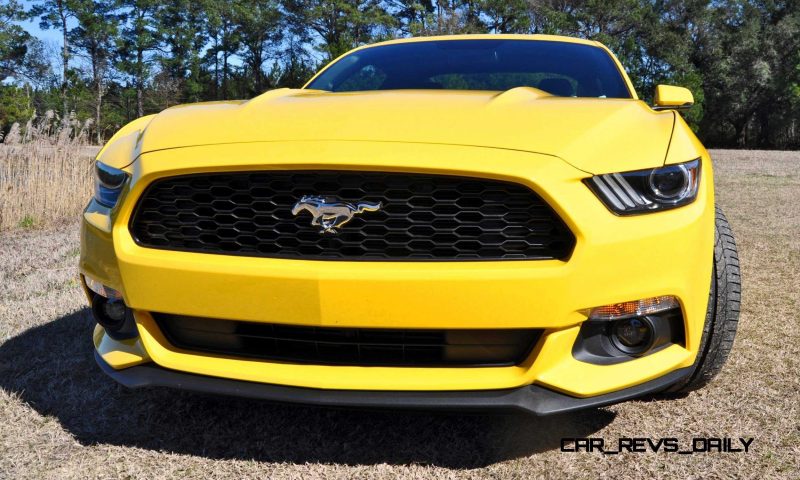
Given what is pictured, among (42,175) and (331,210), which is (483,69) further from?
(42,175)

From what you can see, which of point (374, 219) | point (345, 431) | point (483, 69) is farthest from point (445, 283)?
point (483, 69)

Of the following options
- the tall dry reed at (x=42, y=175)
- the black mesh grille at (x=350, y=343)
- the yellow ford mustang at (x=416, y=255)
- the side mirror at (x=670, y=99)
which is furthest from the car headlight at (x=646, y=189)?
the tall dry reed at (x=42, y=175)

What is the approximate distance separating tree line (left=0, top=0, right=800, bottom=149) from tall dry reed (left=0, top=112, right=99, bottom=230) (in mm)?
32534

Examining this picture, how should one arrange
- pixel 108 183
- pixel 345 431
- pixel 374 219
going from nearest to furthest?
pixel 374 219, pixel 108 183, pixel 345 431

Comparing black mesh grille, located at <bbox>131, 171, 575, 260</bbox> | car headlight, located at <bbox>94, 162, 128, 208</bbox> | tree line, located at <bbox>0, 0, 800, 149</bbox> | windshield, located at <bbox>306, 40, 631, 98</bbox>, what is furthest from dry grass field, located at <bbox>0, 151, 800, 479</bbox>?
tree line, located at <bbox>0, 0, 800, 149</bbox>

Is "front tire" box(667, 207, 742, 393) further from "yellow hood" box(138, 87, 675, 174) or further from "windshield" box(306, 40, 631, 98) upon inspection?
"windshield" box(306, 40, 631, 98)

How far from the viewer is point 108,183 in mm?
1960

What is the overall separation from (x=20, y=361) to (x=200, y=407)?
985 millimetres

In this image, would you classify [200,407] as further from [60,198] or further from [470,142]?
[60,198]

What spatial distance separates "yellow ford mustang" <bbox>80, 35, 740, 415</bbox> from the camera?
5.27ft

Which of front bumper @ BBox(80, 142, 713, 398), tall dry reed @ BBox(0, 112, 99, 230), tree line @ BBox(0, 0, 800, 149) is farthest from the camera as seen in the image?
tree line @ BBox(0, 0, 800, 149)

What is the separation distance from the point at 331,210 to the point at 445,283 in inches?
14.0

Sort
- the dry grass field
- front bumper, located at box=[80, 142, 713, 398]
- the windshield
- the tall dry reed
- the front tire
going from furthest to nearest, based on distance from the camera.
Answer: the tall dry reed, the windshield, the front tire, the dry grass field, front bumper, located at box=[80, 142, 713, 398]

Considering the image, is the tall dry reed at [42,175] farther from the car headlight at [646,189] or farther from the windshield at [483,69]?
the car headlight at [646,189]
